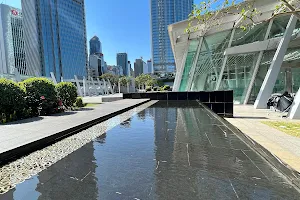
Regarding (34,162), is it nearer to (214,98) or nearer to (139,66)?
(214,98)

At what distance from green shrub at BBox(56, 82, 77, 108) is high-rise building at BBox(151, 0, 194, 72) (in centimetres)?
895

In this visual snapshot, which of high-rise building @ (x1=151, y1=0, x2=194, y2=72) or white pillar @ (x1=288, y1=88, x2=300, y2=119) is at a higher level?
high-rise building @ (x1=151, y1=0, x2=194, y2=72)

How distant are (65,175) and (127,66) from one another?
171700 mm

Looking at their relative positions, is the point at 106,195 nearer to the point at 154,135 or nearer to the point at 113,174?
the point at 113,174

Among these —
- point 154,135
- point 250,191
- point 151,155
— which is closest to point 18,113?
point 154,135

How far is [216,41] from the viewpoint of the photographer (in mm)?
22672

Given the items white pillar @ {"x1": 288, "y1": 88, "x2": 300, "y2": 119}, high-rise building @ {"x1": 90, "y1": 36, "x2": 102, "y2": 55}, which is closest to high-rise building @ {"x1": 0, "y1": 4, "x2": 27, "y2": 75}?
high-rise building @ {"x1": 90, "y1": 36, "x2": 102, "y2": 55}

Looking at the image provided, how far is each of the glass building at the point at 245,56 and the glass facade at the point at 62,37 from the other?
77.2m

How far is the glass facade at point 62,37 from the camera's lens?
271 ft

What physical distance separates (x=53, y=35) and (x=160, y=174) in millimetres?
98558

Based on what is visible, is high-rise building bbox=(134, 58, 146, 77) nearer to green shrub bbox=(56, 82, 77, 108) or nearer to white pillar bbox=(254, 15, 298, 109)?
white pillar bbox=(254, 15, 298, 109)

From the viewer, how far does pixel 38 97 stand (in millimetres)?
9367

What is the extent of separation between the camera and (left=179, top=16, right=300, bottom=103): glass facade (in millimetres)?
17625

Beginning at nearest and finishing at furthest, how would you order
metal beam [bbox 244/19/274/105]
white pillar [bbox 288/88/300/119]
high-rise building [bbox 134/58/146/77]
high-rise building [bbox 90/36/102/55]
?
white pillar [bbox 288/88/300/119] < metal beam [bbox 244/19/274/105] < high-rise building [bbox 134/58/146/77] < high-rise building [bbox 90/36/102/55]
